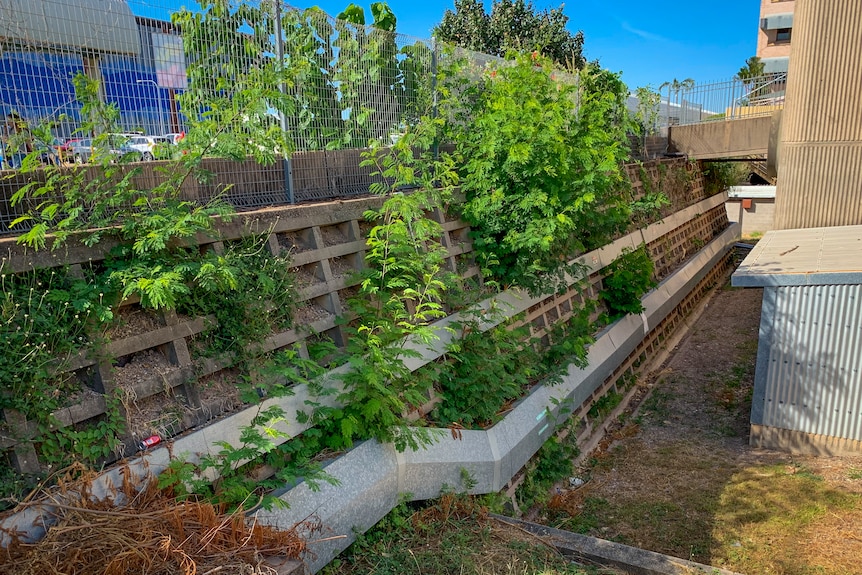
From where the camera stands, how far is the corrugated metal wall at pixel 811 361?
286 inches

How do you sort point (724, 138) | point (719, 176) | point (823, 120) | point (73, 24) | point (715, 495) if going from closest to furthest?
point (73, 24) < point (715, 495) < point (823, 120) < point (724, 138) < point (719, 176)

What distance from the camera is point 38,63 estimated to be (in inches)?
168

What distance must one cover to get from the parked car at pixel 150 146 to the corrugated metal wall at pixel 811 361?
6948mm

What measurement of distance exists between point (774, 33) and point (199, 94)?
45.2 m

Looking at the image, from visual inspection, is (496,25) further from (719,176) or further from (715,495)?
(715,495)

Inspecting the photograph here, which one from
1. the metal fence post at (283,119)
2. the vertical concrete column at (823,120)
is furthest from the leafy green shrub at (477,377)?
the vertical concrete column at (823,120)

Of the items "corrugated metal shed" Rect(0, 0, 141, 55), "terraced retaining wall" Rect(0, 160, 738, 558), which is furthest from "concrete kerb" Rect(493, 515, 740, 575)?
"corrugated metal shed" Rect(0, 0, 141, 55)

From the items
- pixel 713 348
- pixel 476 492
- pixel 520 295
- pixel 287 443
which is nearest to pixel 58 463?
pixel 287 443

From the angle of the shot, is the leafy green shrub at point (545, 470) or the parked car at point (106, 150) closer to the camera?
the parked car at point (106, 150)

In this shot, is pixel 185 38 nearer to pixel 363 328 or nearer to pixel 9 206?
pixel 9 206

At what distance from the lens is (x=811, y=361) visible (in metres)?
7.50

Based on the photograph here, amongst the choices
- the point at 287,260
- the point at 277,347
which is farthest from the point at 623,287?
the point at 277,347

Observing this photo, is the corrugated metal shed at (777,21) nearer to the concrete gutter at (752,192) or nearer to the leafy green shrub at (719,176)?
the concrete gutter at (752,192)

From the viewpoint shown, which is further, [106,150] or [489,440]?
[489,440]
